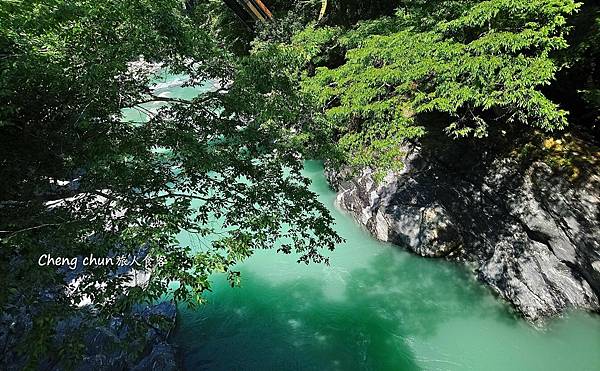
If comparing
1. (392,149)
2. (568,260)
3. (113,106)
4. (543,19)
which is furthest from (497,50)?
(113,106)

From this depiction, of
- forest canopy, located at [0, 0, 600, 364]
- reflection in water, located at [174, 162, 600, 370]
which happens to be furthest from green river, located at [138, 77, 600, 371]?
forest canopy, located at [0, 0, 600, 364]

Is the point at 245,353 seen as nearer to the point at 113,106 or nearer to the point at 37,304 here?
the point at 37,304

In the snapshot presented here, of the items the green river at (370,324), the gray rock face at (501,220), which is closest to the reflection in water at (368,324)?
the green river at (370,324)

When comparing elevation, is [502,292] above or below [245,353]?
below

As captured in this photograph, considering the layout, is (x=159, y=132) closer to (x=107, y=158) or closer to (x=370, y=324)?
(x=107, y=158)

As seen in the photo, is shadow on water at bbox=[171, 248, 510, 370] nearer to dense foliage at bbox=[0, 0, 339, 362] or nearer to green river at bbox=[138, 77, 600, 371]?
green river at bbox=[138, 77, 600, 371]

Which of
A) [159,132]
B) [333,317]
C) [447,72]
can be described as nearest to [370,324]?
[333,317]
